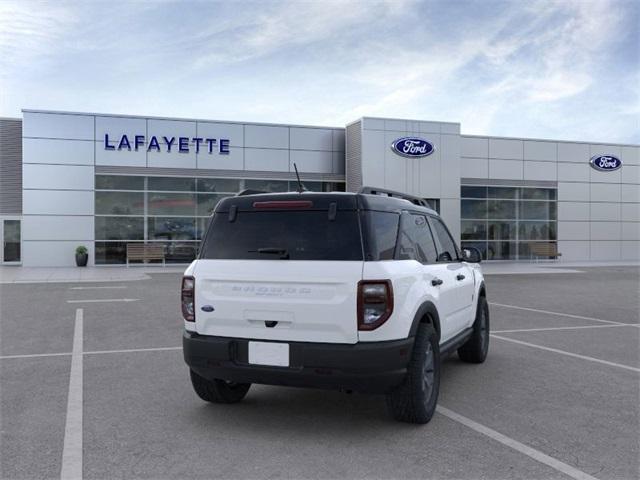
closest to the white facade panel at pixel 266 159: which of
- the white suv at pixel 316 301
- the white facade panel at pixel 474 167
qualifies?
the white facade panel at pixel 474 167

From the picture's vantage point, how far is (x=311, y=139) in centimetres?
2662

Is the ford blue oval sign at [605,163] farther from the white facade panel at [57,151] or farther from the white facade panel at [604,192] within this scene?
the white facade panel at [57,151]

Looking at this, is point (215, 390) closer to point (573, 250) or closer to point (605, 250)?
point (573, 250)

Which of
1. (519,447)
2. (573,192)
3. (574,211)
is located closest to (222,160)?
(573,192)

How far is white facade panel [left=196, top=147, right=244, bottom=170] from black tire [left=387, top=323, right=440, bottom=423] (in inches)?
864

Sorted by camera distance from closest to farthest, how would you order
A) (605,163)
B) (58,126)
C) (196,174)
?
(58,126)
(196,174)
(605,163)

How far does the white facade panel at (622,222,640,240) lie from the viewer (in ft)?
103

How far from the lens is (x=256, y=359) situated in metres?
4.29

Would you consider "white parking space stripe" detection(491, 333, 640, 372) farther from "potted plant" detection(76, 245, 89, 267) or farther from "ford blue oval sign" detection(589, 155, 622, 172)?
"ford blue oval sign" detection(589, 155, 622, 172)

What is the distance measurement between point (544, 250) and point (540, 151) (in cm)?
503

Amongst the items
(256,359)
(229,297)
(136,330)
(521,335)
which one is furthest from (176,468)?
(521,335)

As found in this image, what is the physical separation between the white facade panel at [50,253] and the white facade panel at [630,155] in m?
27.0

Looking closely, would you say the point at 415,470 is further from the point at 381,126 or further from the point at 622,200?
the point at 622,200

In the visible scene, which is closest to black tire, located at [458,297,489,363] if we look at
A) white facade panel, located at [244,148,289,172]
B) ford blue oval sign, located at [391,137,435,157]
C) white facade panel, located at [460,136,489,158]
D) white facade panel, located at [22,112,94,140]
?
ford blue oval sign, located at [391,137,435,157]
